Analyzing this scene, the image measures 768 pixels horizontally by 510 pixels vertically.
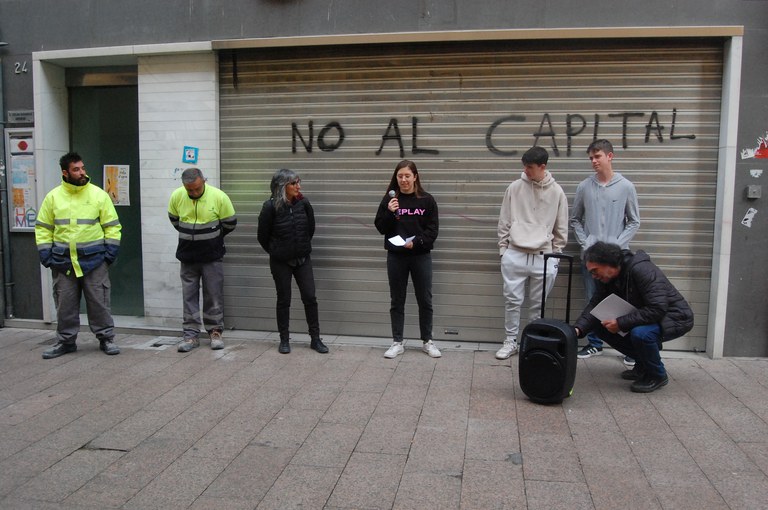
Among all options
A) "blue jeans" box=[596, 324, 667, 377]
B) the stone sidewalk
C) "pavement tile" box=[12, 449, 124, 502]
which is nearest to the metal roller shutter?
the stone sidewalk

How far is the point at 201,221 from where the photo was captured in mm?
6621

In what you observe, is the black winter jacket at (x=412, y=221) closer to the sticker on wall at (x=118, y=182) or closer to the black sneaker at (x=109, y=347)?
the black sneaker at (x=109, y=347)

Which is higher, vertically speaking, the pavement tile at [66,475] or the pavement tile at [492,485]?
the pavement tile at [492,485]

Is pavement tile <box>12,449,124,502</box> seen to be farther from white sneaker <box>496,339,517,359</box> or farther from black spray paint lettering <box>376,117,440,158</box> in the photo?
black spray paint lettering <box>376,117,440,158</box>

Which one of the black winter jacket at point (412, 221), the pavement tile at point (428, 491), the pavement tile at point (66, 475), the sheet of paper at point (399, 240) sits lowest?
the pavement tile at point (66, 475)

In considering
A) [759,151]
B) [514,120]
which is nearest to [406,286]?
[514,120]

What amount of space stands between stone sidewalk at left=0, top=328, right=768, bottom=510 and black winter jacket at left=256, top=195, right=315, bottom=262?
41.0 inches

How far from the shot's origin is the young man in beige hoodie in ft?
20.4

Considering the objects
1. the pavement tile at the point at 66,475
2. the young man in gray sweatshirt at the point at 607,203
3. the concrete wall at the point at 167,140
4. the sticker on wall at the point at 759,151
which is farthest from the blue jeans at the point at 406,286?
the sticker on wall at the point at 759,151

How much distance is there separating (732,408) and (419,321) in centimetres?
288

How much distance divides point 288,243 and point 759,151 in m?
4.57

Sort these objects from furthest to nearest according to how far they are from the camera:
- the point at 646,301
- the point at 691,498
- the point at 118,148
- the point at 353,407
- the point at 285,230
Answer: the point at 118,148
the point at 285,230
the point at 646,301
the point at 353,407
the point at 691,498

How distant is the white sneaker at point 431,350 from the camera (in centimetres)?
645

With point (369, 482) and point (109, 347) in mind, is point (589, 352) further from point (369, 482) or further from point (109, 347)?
point (109, 347)
